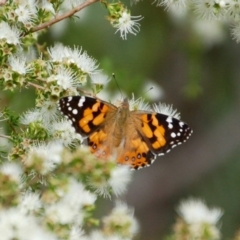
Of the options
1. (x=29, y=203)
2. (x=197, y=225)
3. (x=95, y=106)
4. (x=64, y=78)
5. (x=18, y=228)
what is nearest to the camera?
(x=18, y=228)

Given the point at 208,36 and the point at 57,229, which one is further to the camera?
the point at 208,36

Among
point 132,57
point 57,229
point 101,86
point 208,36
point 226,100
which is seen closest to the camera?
point 57,229

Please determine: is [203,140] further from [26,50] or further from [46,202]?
[46,202]

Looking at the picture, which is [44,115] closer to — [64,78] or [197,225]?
[64,78]

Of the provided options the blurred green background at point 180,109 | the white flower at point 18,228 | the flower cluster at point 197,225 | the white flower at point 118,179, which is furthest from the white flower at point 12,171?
the blurred green background at point 180,109

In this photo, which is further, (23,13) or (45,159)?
(23,13)

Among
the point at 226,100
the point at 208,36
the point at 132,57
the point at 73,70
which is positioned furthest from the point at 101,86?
the point at 226,100

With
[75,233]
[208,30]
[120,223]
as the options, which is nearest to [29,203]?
[75,233]
